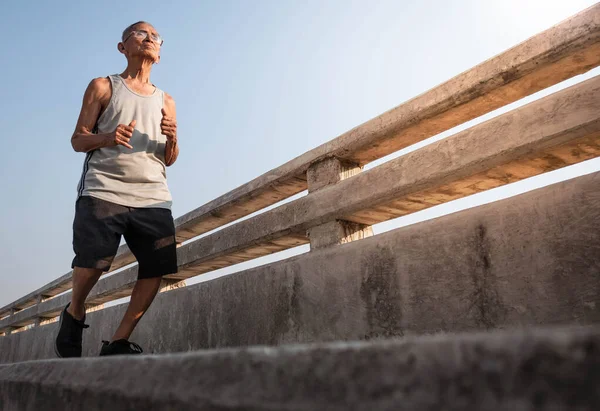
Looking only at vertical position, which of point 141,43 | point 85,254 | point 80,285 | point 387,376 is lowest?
point 387,376

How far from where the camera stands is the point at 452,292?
77.5 inches

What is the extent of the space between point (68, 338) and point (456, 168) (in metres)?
2.45

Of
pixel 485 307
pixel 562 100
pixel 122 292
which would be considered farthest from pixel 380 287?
pixel 122 292

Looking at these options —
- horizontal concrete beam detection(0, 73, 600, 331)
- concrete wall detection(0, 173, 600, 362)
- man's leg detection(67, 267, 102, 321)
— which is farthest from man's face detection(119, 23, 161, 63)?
concrete wall detection(0, 173, 600, 362)

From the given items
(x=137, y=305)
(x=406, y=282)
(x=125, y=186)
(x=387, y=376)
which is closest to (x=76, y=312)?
(x=137, y=305)

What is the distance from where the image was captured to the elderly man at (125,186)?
9.47 feet

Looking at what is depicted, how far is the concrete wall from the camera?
→ 166cm

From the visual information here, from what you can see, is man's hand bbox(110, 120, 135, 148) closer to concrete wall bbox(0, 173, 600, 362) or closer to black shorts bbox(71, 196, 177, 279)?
black shorts bbox(71, 196, 177, 279)

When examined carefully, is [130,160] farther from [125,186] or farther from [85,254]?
[85,254]

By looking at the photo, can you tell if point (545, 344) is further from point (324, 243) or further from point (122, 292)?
point (122, 292)

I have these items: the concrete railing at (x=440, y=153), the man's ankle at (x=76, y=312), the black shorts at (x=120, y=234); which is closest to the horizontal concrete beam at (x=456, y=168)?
the concrete railing at (x=440, y=153)

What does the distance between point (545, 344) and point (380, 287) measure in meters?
1.95

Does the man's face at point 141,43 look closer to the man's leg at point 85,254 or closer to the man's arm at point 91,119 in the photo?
the man's arm at point 91,119

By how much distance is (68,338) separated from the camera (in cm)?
288
